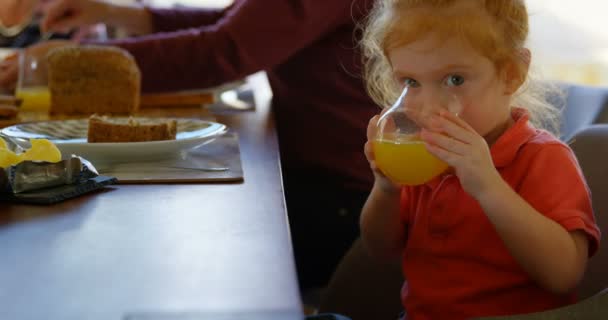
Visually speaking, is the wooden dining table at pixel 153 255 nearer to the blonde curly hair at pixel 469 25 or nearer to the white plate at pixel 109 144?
the white plate at pixel 109 144

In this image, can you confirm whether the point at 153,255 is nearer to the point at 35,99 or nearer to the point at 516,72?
the point at 516,72

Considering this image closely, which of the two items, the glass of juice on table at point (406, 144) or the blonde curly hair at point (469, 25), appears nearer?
the glass of juice on table at point (406, 144)

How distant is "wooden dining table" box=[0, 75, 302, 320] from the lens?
0.57m

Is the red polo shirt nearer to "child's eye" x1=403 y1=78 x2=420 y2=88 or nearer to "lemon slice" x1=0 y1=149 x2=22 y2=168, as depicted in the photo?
→ "child's eye" x1=403 y1=78 x2=420 y2=88

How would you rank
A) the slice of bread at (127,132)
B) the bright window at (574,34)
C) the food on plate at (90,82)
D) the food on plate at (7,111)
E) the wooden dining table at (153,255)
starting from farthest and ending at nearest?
the bright window at (574,34) < the food on plate at (90,82) < the food on plate at (7,111) < the slice of bread at (127,132) < the wooden dining table at (153,255)

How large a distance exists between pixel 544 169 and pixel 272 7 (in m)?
0.89

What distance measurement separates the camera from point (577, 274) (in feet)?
3.30

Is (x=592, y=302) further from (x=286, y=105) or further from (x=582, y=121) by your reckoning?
(x=286, y=105)

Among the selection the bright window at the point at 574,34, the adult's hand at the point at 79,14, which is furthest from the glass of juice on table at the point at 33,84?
the bright window at the point at 574,34

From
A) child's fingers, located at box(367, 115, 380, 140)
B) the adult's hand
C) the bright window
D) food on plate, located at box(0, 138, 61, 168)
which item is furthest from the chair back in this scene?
the bright window

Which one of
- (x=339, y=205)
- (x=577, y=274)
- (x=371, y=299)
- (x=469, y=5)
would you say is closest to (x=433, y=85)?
(x=469, y=5)

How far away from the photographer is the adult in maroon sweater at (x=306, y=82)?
182cm

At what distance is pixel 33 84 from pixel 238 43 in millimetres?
473

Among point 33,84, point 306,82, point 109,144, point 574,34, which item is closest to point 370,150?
point 109,144
